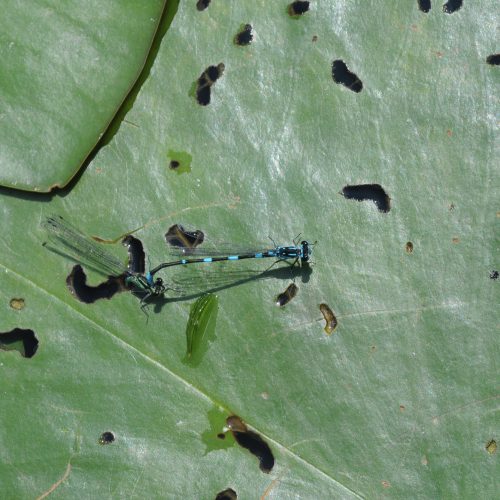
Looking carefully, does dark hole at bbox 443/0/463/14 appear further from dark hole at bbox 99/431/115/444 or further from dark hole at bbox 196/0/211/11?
dark hole at bbox 99/431/115/444

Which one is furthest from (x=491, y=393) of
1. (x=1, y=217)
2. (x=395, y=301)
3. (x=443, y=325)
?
(x=1, y=217)

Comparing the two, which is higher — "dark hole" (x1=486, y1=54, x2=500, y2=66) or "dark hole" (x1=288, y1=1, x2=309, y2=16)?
"dark hole" (x1=288, y1=1, x2=309, y2=16)

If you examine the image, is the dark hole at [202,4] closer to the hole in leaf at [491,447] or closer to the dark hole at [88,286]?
the dark hole at [88,286]

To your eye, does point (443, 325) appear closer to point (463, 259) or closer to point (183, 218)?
point (463, 259)

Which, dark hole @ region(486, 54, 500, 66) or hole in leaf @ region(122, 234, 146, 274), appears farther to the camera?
hole in leaf @ region(122, 234, 146, 274)

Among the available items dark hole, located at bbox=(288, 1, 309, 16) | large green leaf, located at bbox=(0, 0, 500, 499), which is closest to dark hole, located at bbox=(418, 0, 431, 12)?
large green leaf, located at bbox=(0, 0, 500, 499)

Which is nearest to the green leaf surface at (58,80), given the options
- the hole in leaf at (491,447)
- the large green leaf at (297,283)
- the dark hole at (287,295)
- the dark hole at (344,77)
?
the large green leaf at (297,283)

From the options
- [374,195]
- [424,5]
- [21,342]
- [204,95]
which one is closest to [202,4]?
[204,95]
